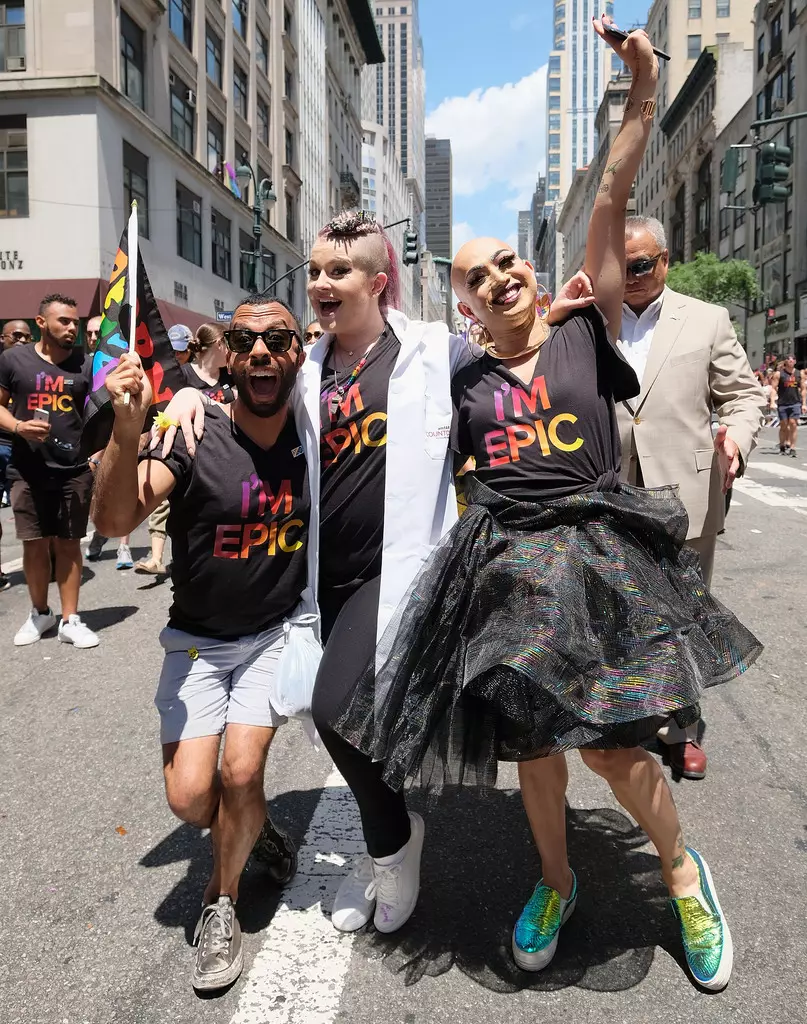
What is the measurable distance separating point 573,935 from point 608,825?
0.71 meters

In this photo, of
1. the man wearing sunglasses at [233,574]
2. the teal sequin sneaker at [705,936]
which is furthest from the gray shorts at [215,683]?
the teal sequin sneaker at [705,936]

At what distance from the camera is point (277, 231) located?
130 feet

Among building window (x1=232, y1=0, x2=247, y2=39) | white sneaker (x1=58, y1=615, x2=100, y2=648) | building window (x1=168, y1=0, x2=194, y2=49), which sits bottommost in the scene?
white sneaker (x1=58, y1=615, x2=100, y2=648)

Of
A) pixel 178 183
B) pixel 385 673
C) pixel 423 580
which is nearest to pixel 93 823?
pixel 385 673

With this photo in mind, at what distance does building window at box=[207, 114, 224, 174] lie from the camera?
3023cm

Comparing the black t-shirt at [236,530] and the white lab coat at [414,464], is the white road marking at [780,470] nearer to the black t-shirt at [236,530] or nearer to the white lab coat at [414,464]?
the white lab coat at [414,464]

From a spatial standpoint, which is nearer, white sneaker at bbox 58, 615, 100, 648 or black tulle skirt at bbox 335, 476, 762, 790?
black tulle skirt at bbox 335, 476, 762, 790

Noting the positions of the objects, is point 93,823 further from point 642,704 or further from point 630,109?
point 630,109

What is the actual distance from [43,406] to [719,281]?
150 feet

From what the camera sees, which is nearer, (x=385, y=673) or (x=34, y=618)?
(x=385, y=673)

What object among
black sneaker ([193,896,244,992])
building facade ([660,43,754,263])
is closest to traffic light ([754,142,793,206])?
black sneaker ([193,896,244,992])

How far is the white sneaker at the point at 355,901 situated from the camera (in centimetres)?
255

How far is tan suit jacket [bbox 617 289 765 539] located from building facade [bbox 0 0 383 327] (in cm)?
1487

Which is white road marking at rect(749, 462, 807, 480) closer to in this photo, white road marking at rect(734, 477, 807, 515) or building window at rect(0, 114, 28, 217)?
white road marking at rect(734, 477, 807, 515)
